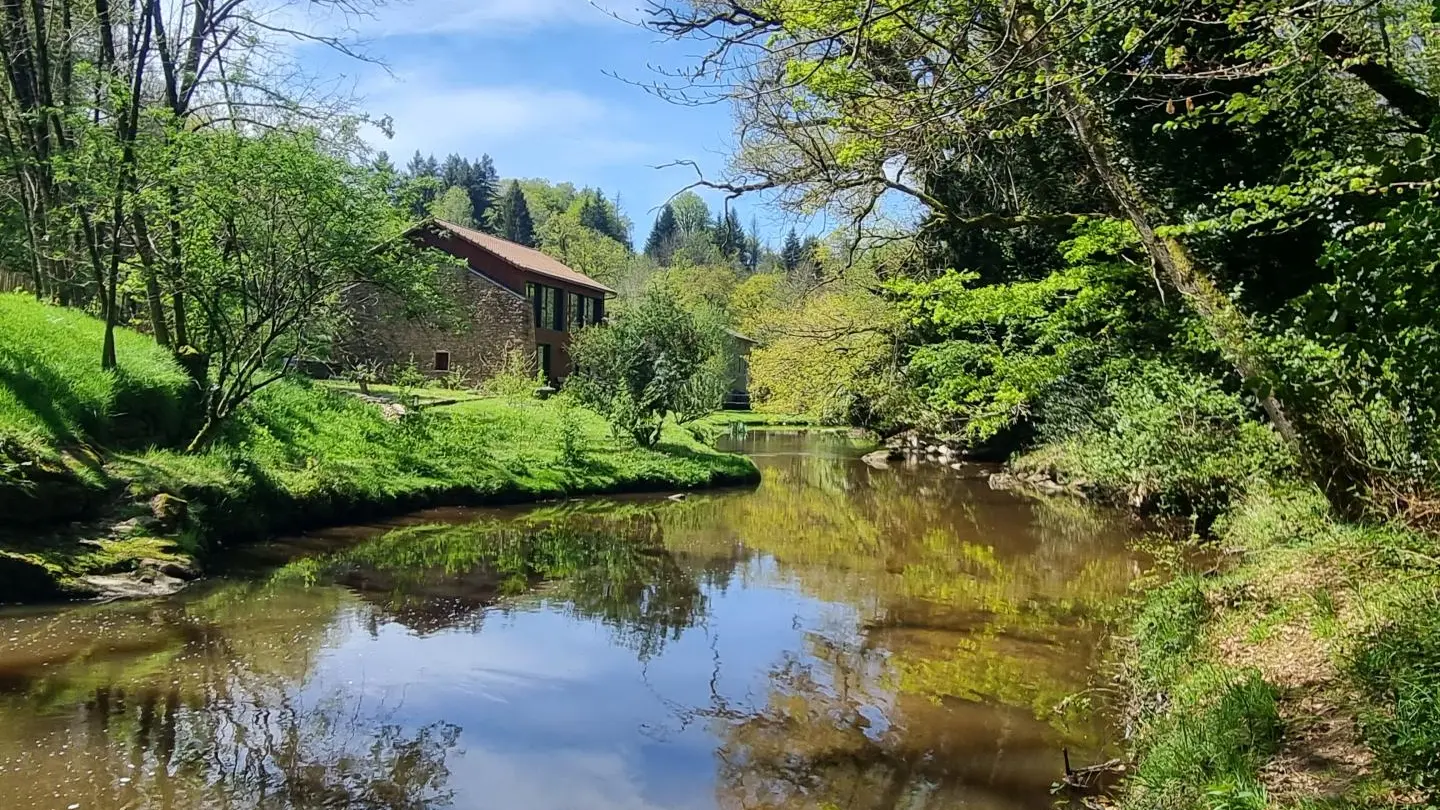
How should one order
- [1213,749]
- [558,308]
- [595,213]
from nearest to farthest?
[1213,749] → [558,308] → [595,213]

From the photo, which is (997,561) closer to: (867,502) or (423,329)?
(867,502)

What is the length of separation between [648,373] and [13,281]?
13077mm

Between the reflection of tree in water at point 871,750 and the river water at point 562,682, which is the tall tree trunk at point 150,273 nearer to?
the river water at point 562,682

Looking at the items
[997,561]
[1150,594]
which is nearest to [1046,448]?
[997,561]

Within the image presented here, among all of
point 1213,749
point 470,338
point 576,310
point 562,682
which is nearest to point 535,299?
point 470,338

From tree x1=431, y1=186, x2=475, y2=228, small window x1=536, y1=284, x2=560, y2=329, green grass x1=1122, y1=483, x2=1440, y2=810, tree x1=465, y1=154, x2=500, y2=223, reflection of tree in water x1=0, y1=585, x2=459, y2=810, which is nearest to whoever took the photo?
green grass x1=1122, y1=483, x2=1440, y2=810

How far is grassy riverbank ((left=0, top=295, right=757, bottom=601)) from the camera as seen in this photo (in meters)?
9.67

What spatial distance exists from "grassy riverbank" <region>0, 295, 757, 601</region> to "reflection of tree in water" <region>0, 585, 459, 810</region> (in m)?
1.73

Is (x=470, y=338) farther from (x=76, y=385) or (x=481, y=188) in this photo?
(x=481, y=188)

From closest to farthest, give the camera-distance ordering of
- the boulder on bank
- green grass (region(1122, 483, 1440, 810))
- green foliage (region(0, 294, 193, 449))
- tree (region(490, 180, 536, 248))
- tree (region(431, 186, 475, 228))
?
green grass (region(1122, 483, 1440, 810)) → green foliage (region(0, 294, 193, 449)) → the boulder on bank → tree (region(490, 180, 536, 248)) → tree (region(431, 186, 475, 228))

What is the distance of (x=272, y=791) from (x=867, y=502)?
16643 mm

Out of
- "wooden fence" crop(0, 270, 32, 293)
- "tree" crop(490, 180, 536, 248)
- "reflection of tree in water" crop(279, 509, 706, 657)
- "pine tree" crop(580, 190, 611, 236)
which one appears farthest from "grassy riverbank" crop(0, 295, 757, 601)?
"pine tree" crop(580, 190, 611, 236)

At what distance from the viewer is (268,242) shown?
42.5 feet

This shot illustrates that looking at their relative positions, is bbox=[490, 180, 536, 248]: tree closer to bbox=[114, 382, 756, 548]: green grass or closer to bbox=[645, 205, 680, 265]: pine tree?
bbox=[645, 205, 680, 265]: pine tree
